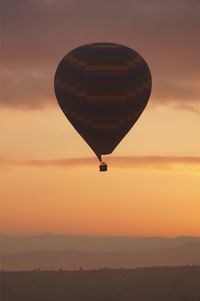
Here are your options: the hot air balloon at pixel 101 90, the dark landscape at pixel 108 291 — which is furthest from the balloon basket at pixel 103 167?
the dark landscape at pixel 108 291

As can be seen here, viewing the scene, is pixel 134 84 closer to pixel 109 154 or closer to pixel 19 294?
pixel 109 154

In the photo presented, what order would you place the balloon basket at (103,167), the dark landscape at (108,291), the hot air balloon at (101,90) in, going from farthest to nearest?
the dark landscape at (108,291) < the hot air balloon at (101,90) < the balloon basket at (103,167)

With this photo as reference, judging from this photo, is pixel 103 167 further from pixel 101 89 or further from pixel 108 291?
pixel 108 291

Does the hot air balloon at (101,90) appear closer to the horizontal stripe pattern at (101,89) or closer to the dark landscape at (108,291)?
the horizontal stripe pattern at (101,89)

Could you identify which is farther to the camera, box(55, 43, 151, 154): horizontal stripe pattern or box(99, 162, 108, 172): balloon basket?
box(55, 43, 151, 154): horizontal stripe pattern

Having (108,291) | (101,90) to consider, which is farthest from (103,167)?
(108,291)

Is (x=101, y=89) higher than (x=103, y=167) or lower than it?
higher

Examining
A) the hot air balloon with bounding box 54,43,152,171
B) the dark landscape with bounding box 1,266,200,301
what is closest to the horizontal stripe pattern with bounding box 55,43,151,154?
the hot air balloon with bounding box 54,43,152,171

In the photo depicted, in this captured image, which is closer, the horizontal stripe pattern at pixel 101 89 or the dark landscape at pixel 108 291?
the horizontal stripe pattern at pixel 101 89

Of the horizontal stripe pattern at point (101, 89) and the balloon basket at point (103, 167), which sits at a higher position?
the horizontal stripe pattern at point (101, 89)

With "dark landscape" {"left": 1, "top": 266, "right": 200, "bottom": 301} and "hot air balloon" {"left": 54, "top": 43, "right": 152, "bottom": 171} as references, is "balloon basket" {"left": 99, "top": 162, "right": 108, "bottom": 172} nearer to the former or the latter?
"hot air balloon" {"left": 54, "top": 43, "right": 152, "bottom": 171}
